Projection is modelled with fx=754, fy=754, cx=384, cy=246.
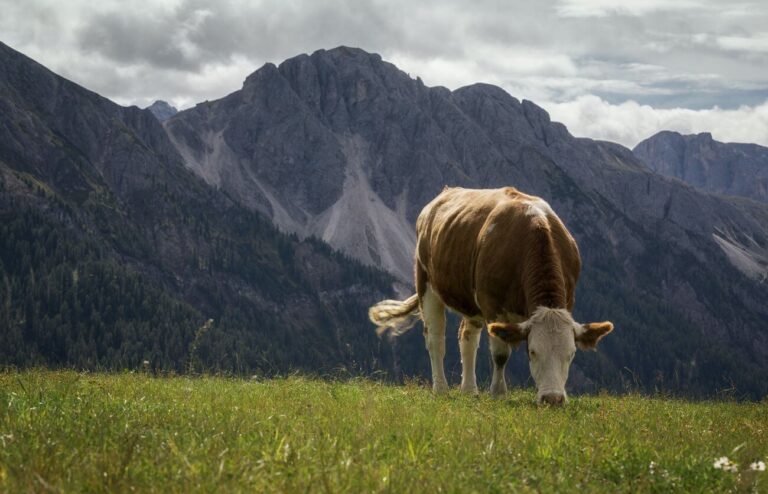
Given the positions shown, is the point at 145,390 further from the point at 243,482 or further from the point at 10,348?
the point at 10,348

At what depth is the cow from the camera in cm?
1165

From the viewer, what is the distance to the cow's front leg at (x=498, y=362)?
13.9m

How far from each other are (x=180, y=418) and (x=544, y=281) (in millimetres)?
6617

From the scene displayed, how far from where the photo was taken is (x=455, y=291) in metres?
15.3

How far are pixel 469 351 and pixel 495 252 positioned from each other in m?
3.91

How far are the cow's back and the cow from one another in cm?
2

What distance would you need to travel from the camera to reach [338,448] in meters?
6.41

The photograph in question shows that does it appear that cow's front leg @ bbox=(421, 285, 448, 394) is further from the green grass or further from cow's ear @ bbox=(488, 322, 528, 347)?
the green grass

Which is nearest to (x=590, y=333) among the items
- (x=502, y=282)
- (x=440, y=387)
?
(x=502, y=282)

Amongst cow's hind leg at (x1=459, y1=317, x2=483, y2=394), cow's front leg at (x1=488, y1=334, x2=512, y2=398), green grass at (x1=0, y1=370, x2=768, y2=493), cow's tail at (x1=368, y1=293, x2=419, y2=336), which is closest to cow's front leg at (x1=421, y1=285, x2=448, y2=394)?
cow's hind leg at (x1=459, y1=317, x2=483, y2=394)

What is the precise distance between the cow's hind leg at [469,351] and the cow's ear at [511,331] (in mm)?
4017

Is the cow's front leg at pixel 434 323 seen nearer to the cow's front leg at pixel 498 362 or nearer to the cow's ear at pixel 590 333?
the cow's front leg at pixel 498 362

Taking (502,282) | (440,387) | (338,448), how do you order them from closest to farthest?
(338,448) → (502,282) → (440,387)

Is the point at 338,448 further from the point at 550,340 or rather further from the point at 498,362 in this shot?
the point at 498,362
